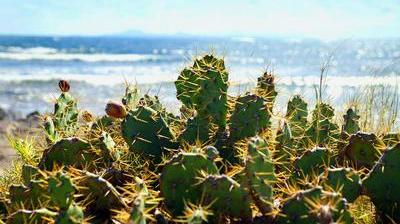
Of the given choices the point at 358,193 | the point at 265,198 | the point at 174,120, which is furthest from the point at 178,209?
the point at 174,120

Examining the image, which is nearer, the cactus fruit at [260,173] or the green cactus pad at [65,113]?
the cactus fruit at [260,173]

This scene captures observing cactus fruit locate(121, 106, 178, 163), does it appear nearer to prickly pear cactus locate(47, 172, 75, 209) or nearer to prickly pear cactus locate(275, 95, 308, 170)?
prickly pear cactus locate(275, 95, 308, 170)

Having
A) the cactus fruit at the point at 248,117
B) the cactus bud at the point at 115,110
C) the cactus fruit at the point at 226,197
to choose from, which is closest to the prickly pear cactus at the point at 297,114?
the cactus fruit at the point at 248,117

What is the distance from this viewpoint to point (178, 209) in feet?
8.13

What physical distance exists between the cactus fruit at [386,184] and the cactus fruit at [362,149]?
0.30 metres

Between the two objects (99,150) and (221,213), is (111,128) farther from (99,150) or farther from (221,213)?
(221,213)

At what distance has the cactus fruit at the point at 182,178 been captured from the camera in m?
2.36

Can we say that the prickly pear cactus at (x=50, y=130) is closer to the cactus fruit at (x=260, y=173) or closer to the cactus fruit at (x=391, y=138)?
the cactus fruit at (x=260, y=173)

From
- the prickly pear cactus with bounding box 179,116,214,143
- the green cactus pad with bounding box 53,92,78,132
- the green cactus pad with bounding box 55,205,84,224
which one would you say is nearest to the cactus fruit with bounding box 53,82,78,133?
the green cactus pad with bounding box 53,92,78,132

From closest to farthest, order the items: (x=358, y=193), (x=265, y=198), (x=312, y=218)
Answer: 1. (x=312, y=218)
2. (x=265, y=198)
3. (x=358, y=193)

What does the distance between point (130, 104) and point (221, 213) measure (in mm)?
1311

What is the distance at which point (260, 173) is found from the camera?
7.52ft

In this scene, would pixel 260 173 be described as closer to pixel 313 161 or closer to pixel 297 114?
pixel 313 161

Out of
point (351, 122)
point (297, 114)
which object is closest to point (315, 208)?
point (351, 122)
